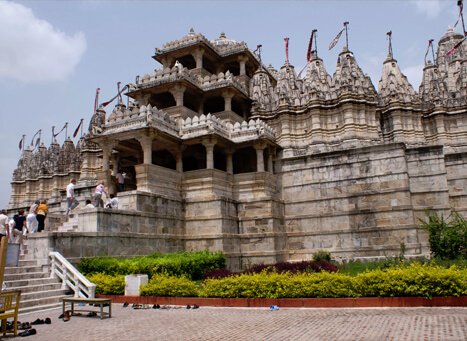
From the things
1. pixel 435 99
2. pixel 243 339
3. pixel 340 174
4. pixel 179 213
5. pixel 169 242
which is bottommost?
pixel 243 339

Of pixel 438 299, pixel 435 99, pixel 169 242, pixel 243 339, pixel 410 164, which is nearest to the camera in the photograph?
pixel 243 339

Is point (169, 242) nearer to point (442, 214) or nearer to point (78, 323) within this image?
point (78, 323)

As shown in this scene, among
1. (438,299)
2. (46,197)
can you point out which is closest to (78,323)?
(438,299)

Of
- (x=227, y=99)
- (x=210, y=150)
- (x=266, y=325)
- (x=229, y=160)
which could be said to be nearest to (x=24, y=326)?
(x=266, y=325)

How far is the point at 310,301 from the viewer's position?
1255 cm

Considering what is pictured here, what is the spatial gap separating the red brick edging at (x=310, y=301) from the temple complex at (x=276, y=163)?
5.23 metres

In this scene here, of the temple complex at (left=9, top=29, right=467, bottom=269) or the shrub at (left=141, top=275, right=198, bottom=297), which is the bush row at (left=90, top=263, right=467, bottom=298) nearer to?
the shrub at (left=141, top=275, right=198, bottom=297)

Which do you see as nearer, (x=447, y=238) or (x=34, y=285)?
(x=34, y=285)

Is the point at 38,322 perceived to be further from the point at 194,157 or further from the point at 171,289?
the point at 194,157

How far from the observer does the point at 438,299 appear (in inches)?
455

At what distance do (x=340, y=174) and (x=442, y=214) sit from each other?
20.8 ft

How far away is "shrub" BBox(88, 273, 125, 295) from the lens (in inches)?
579

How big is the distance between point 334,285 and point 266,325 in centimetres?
359

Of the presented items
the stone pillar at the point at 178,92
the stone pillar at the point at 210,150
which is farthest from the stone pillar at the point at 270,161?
the stone pillar at the point at 178,92
